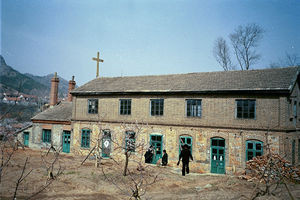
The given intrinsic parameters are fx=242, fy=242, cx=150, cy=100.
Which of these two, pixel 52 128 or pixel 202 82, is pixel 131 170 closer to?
pixel 202 82

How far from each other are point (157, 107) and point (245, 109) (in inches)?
260

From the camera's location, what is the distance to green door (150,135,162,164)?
756 inches

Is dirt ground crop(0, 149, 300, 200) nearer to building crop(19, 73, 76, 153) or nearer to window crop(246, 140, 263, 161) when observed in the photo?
window crop(246, 140, 263, 161)

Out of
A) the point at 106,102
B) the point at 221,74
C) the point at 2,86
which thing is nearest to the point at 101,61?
the point at 106,102

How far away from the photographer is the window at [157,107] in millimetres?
19312

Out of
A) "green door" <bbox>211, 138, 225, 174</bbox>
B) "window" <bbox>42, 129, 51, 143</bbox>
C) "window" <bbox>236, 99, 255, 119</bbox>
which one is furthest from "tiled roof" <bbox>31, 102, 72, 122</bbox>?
"window" <bbox>236, 99, 255, 119</bbox>

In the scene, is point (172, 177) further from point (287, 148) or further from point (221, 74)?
point (221, 74)

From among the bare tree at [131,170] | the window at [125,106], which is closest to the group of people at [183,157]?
the bare tree at [131,170]

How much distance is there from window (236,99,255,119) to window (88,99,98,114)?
1221cm

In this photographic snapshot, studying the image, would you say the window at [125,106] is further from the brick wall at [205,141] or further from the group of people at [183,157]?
the group of people at [183,157]

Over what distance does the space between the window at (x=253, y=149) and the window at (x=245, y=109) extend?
5.65ft

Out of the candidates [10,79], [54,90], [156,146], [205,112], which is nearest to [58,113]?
[54,90]

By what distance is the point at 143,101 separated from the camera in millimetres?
19969

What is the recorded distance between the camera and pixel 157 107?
1948 cm
